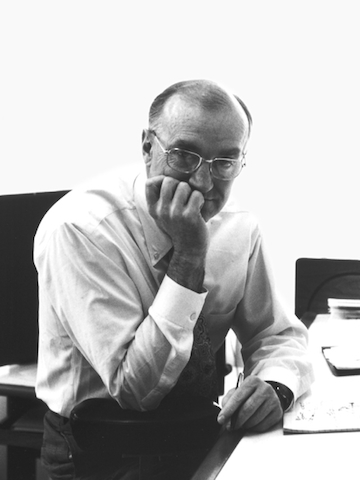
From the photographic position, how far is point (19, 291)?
217 centimetres

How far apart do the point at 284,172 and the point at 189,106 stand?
1.93 metres

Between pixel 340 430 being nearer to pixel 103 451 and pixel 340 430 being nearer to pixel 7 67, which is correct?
pixel 103 451

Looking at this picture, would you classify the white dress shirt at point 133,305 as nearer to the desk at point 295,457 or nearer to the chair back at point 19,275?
the desk at point 295,457

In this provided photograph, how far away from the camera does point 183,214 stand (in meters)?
1.38

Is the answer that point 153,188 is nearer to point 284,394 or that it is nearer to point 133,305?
point 133,305

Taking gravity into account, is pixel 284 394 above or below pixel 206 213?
below

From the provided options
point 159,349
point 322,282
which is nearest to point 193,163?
point 159,349

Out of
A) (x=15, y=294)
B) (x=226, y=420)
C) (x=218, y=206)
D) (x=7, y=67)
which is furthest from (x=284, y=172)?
(x=226, y=420)

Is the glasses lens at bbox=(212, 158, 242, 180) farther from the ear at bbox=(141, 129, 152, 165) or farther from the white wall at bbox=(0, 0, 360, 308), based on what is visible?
the white wall at bbox=(0, 0, 360, 308)

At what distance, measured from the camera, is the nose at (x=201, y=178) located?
1397mm

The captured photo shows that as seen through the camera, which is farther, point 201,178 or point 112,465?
point 201,178

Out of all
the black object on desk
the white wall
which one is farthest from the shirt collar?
the white wall

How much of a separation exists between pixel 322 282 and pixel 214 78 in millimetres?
1128

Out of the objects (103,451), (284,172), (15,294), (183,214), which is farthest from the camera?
(284,172)
